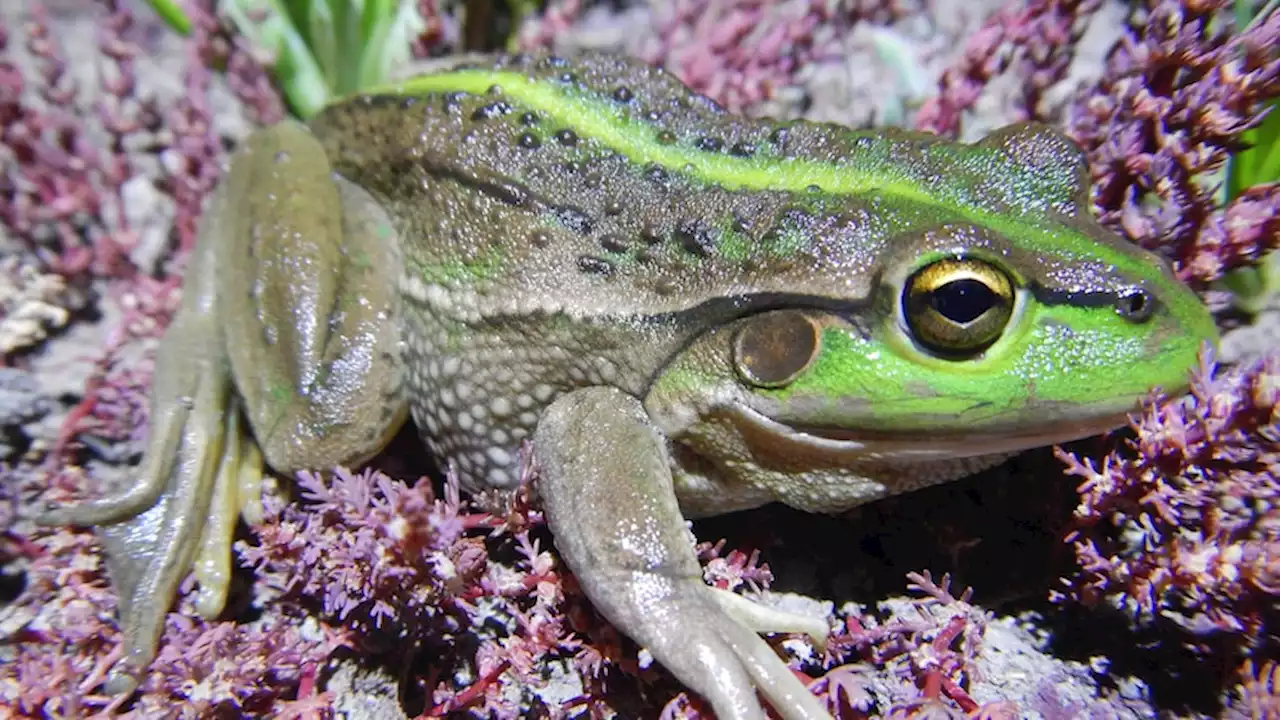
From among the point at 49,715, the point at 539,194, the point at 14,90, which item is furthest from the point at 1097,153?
the point at 14,90

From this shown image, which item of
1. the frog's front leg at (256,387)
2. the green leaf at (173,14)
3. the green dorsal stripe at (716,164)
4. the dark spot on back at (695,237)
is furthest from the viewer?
the green leaf at (173,14)

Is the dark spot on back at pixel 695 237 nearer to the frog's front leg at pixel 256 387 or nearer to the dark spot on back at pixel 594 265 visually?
the dark spot on back at pixel 594 265

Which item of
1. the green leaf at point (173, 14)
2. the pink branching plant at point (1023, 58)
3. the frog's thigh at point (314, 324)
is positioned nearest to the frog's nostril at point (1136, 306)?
the pink branching plant at point (1023, 58)

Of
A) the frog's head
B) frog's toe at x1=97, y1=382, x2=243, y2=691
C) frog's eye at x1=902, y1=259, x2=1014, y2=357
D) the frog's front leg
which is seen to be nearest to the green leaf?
the frog's front leg

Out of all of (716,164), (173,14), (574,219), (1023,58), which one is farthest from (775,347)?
(173,14)

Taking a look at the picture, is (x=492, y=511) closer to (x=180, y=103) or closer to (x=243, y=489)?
(x=243, y=489)

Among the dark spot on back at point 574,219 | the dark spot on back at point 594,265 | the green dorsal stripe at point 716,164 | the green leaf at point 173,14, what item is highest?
the green leaf at point 173,14

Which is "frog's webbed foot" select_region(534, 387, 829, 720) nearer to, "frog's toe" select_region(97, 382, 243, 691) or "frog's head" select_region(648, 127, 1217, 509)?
"frog's head" select_region(648, 127, 1217, 509)

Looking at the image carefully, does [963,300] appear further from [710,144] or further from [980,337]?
[710,144]
